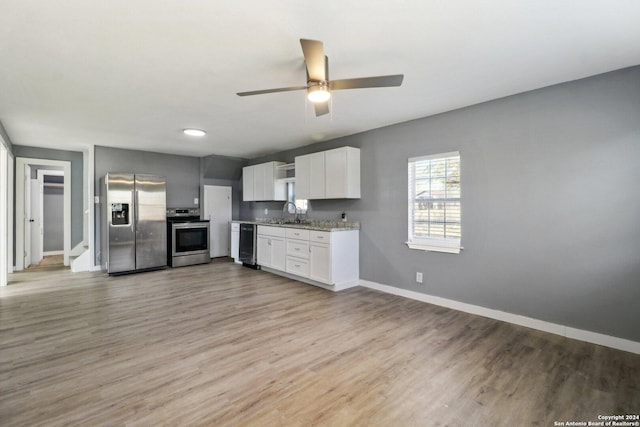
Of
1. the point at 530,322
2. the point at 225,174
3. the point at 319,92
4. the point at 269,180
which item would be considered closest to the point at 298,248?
the point at 269,180

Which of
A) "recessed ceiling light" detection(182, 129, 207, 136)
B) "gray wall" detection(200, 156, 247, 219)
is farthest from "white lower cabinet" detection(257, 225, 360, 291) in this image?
"gray wall" detection(200, 156, 247, 219)

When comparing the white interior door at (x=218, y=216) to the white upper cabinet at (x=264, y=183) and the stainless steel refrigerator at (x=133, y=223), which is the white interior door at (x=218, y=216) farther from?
the stainless steel refrigerator at (x=133, y=223)

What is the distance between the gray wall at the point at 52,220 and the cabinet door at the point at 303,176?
24.7 ft

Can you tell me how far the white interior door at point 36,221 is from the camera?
21.3 feet

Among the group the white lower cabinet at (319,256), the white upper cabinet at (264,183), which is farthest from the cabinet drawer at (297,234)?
the white upper cabinet at (264,183)

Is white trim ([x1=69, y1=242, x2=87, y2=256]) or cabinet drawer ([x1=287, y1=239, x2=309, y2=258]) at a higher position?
cabinet drawer ([x1=287, y1=239, x2=309, y2=258])

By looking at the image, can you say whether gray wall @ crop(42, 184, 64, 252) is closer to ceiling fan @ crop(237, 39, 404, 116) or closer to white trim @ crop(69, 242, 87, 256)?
white trim @ crop(69, 242, 87, 256)

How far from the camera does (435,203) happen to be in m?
3.88

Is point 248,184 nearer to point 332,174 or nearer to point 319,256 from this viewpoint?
point 332,174

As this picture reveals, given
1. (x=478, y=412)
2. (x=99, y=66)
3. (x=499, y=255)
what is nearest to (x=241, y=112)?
(x=99, y=66)

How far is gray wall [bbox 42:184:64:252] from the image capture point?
8125mm

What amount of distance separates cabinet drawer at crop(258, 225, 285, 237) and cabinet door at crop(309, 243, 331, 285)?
2.79 ft

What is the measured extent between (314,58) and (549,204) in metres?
2.72

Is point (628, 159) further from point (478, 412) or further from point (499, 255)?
point (478, 412)
